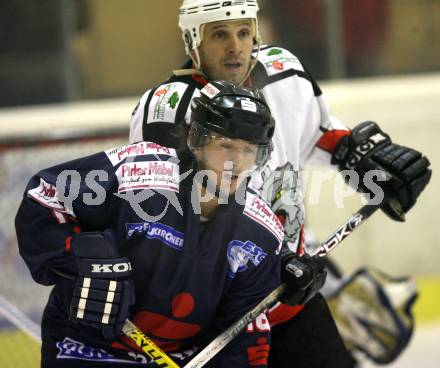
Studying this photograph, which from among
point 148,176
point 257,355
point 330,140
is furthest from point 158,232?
point 330,140

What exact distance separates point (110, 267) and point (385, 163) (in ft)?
3.54

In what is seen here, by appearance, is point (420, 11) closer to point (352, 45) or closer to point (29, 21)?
point (352, 45)

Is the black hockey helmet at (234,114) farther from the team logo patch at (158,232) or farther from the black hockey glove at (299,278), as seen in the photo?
the black hockey glove at (299,278)

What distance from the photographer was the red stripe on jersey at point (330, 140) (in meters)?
3.00

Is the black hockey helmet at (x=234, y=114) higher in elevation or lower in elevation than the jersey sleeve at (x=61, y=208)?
higher

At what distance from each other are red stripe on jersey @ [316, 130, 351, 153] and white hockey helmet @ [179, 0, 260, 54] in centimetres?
38

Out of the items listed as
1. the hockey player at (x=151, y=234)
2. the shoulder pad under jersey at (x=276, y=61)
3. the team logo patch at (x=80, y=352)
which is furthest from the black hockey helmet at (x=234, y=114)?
the team logo patch at (x=80, y=352)

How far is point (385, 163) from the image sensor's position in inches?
117

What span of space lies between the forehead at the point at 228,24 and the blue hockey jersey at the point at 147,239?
0.53 metres

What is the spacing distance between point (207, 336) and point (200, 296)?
0.65ft

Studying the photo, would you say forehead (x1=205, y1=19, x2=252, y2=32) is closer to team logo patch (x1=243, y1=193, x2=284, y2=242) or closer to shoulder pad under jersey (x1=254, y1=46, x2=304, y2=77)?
shoulder pad under jersey (x1=254, y1=46, x2=304, y2=77)

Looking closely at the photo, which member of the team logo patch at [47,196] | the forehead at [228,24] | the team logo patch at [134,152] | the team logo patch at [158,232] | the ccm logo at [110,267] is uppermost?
the forehead at [228,24]

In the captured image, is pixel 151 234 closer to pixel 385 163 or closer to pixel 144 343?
pixel 144 343

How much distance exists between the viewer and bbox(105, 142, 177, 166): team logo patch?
91.3 inches
